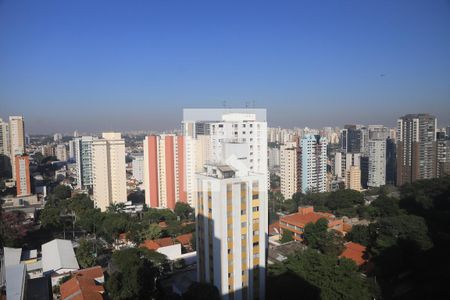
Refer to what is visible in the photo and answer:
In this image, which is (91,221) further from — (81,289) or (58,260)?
(81,289)

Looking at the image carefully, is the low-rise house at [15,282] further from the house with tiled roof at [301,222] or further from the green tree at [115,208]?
the house with tiled roof at [301,222]

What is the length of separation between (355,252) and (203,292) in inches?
121

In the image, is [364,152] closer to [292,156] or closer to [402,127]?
[402,127]

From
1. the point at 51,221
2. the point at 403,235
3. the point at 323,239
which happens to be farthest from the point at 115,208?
the point at 403,235

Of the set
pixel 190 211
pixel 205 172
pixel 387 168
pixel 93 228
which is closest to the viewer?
pixel 205 172

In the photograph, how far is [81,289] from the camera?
12.8 ft

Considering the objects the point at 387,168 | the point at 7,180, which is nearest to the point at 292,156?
the point at 387,168

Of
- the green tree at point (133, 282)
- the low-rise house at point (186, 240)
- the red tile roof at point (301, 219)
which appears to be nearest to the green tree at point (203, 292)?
the green tree at point (133, 282)

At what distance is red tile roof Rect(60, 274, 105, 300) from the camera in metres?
3.79

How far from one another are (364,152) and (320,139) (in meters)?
3.75

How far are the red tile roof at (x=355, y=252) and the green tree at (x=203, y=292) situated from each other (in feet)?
8.72

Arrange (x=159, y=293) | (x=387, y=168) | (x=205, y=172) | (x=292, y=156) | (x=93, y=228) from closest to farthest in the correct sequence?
(x=205, y=172)
(x=159, y=293)
(x=93, y=228)
(x=292, y=156)
(x=387, y=168)

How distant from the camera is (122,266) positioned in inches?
155

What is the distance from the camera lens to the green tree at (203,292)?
3010 millimetres
